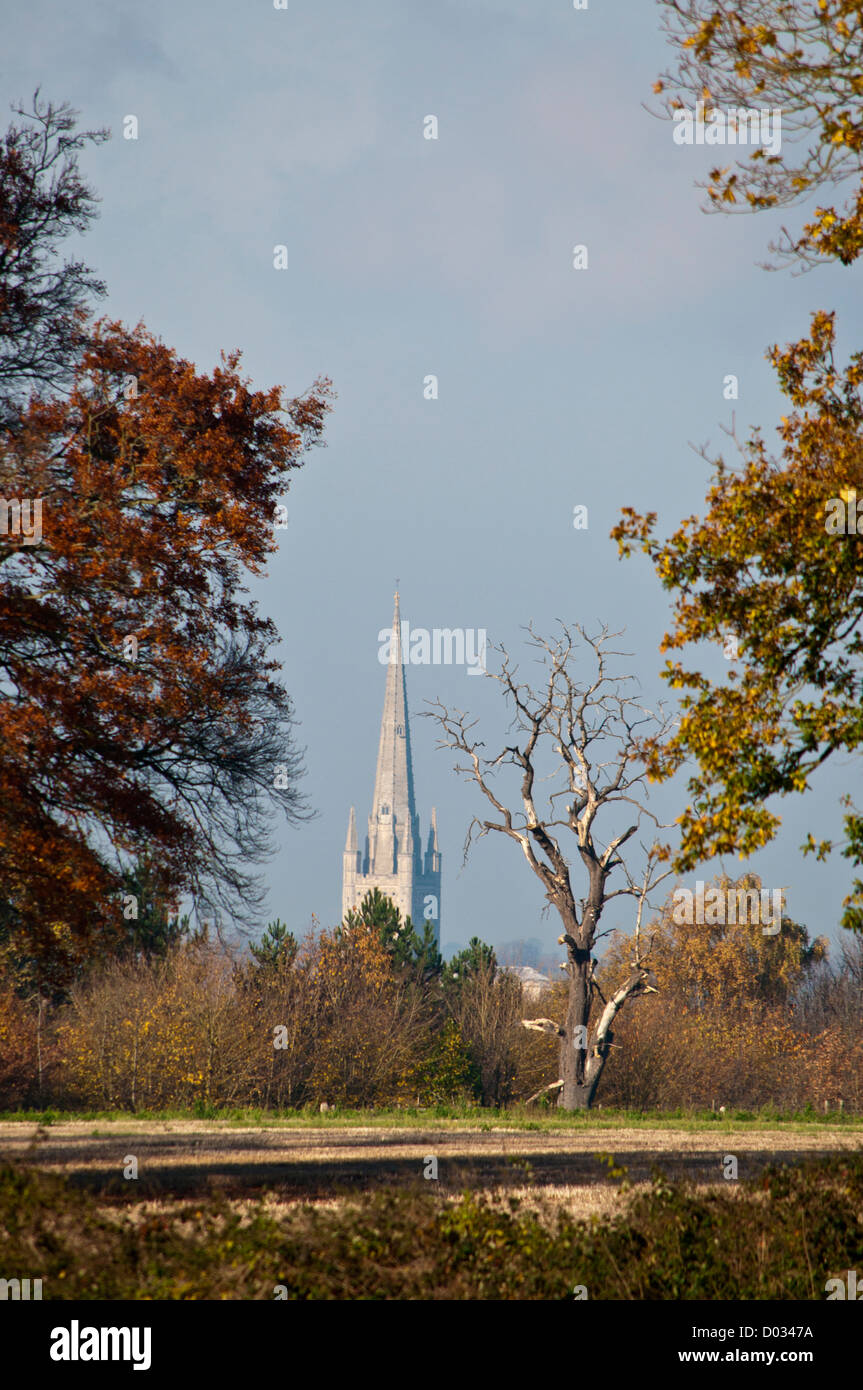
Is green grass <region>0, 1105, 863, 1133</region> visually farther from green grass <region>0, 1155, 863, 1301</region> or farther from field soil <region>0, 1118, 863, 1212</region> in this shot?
green grass <region>0, 1155, 863, 1301</region>

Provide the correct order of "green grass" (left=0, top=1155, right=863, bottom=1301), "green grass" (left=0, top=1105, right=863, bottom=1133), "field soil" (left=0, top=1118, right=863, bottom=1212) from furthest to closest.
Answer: "green grass" (left=0, top=1105, right=863, bottom=1133) < "field soil" (left=0, top=1118, right=863, bottom=1212) < "green grass" (left=0, top=1155, right=863, bottom=1301)

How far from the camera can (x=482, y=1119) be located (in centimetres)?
2066

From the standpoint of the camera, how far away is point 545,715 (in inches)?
1099

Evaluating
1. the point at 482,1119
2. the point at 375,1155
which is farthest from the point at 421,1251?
the point at 482,1119

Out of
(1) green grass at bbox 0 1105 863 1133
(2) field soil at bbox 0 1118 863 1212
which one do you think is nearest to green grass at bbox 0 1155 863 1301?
(2) field soil at bbox 0 1118 863 1212

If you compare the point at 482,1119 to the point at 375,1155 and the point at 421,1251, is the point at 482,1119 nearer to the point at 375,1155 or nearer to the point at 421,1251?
the point at 375,1155

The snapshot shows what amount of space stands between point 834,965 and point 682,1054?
1699 inches

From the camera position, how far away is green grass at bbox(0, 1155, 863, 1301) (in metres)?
6.75

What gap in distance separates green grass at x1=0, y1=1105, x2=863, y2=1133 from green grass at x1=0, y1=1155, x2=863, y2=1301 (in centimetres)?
1094

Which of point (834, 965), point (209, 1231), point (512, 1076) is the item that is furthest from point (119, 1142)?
point (834, 965)

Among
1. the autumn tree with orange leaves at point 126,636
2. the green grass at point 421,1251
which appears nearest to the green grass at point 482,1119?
the autumn tree with orange leaves at point 126,636

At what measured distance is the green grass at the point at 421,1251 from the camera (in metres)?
6.75

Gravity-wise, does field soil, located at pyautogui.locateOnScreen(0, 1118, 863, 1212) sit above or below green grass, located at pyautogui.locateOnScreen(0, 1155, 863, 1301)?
below

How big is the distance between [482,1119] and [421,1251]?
14.0 meters
